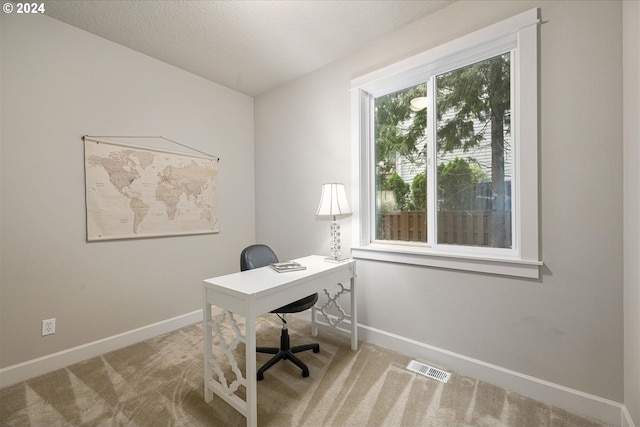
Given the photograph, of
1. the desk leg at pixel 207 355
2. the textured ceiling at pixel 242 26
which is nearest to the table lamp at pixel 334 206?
the desk leg at pixel 207 355

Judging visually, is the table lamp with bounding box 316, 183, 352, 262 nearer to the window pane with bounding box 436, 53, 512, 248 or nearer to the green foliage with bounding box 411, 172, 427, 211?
the green foliage with bounding box 411, 172, 427, 211

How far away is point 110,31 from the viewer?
2.18 metres

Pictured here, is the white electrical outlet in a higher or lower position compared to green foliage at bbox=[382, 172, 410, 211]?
lower

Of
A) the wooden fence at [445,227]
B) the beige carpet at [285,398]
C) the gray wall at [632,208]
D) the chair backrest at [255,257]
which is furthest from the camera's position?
the chair backrest at [255,257]

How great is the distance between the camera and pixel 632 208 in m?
1.31

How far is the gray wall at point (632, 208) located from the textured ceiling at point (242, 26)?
3.52ft

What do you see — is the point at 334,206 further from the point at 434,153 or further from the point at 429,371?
the point at 429,371

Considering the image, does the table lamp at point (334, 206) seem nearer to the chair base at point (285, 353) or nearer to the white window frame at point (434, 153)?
the white window frame at point (434, 153)

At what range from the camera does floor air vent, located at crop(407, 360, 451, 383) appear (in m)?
1.87

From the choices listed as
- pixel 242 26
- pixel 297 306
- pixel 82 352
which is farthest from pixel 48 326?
pixel 242 26

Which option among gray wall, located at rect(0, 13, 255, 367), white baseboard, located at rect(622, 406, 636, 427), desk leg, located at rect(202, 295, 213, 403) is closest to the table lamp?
desk leg, located at rect(202, 295, 213, 403)

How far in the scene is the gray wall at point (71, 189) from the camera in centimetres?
188

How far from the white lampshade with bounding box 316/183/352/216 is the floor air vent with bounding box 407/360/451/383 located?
4.12 ft

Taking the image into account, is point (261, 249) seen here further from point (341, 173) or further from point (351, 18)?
point (351, 18)
